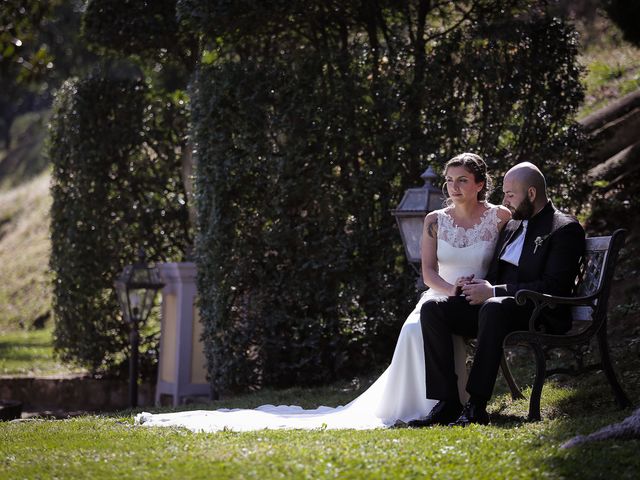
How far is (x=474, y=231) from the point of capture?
21.8 ft

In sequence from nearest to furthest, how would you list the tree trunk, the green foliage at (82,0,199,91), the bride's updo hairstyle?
1. the bride's updo hairstyle
2. the green foliage at (82,0,199,91)
3. the tree trunk

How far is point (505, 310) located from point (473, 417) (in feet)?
2.21

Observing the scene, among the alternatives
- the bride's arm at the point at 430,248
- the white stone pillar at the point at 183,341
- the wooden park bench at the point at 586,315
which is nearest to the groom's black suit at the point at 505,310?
the wooden park bench at the point at 586,315

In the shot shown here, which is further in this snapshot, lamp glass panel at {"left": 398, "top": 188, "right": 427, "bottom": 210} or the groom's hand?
lamp glass panel at {"left": 398, "top": 188, "right": 427, "bottom": 210}

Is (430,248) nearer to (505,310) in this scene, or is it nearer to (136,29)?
(505,310)

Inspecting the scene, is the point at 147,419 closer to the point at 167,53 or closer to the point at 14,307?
the point at 167,53

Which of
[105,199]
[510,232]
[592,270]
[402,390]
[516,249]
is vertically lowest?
[402,390]

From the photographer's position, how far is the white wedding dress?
6.23 metres

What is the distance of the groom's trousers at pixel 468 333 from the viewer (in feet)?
18.8

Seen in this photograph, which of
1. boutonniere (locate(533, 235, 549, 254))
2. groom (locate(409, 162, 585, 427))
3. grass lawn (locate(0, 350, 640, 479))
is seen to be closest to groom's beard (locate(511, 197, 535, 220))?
groom (locate(409, 162, 585, 427))

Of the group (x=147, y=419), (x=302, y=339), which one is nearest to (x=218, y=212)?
(x=302, y=339)

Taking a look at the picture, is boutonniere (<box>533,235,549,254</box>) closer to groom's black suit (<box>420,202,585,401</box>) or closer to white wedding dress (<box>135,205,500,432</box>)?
groom's black suit (<box>420,202,585,401</box>)

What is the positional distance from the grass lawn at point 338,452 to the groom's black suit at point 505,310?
0.46 meters

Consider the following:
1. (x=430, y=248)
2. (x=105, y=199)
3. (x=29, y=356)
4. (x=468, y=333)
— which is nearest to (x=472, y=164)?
(x=430, y=248)
